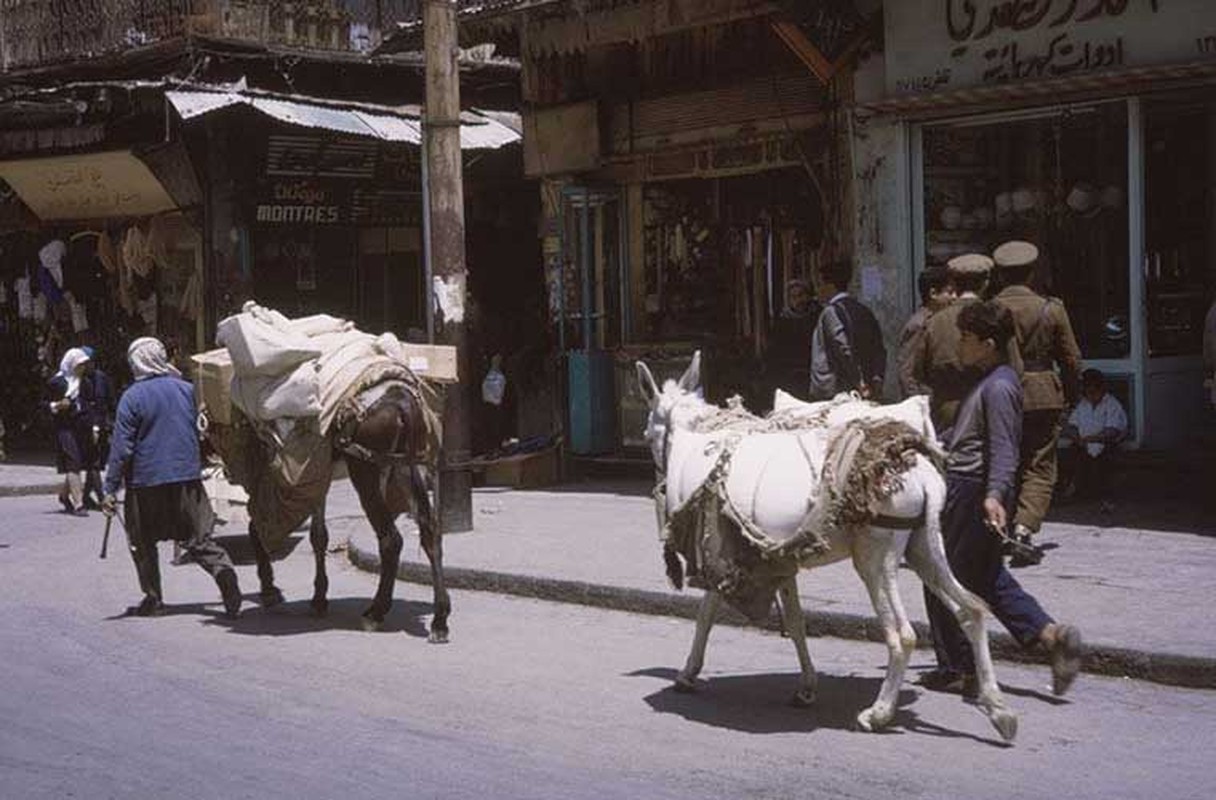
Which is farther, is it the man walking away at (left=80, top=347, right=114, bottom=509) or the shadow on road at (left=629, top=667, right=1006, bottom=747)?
the man walking away at (left=80, top=347, right=114, bottom=509)

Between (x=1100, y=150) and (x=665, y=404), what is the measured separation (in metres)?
6.94

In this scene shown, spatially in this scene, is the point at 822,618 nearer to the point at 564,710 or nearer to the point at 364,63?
the point at 564,710

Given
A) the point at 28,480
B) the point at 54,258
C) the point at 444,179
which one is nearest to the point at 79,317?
the point at 54,258

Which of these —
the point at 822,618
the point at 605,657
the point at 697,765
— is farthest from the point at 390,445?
the point at 697,765

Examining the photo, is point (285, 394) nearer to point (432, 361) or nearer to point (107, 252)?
point (432, 361)

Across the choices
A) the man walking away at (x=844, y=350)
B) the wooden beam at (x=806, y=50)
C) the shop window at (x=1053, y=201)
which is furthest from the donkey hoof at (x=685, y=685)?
the wooden beam at (x=806, y=50)

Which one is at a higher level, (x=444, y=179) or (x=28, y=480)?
(x=444, y=179)

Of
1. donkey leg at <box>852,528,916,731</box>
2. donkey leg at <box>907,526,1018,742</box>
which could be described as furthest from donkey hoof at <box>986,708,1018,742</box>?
donkey leg at <box>852,528,916,731</box>

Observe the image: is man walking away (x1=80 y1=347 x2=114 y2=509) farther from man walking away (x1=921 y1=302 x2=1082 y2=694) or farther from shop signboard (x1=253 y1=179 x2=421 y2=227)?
man walking away (x1=921 y1=302 x2=1082 y2=694)

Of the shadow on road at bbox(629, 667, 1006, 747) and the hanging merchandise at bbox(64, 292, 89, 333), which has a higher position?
the hanging merchandise at bbox(64, 292, 89, 333)

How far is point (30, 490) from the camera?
19.4 meters

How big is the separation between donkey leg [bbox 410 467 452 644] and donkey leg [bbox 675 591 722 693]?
191cm

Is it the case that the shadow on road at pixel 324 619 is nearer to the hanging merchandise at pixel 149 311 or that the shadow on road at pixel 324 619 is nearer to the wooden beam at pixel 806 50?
the wooden beam at pixel 806 50

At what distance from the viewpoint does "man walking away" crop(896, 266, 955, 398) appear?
1001 cm
